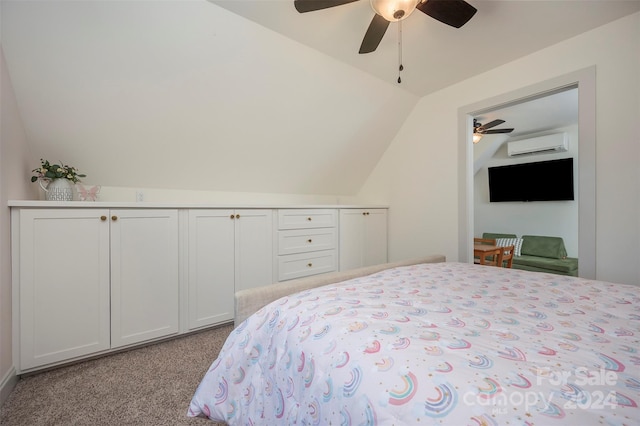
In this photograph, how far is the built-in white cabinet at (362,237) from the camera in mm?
2971

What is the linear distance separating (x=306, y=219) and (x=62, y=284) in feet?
6.10

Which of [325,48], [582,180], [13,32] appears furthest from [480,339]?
[13,32]

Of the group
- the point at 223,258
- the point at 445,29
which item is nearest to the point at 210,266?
the point at 223,258

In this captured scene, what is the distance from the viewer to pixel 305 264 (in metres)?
2.70

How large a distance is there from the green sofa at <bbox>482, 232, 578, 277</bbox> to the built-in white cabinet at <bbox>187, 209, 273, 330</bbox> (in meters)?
3.66

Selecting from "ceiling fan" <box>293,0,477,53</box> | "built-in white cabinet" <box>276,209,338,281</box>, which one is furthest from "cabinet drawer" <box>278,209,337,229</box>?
"ceiling fan" <box>293,0,477,53</box>

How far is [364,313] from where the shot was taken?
2.92 ft

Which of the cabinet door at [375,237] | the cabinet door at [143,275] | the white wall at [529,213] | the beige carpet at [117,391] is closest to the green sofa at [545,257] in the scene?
the white wall at [529,213]

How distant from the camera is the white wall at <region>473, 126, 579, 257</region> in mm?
3939

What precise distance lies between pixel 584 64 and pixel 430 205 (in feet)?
5.19

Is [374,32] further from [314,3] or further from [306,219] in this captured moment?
[306,219]

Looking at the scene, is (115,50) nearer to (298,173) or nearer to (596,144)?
(298,173)

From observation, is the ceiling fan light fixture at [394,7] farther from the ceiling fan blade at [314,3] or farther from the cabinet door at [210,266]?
the cabinet door at [210,266]

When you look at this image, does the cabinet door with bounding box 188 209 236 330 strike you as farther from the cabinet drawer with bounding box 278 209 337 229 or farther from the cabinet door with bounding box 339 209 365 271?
the cabinet door with bounding box 339 209 365 271
